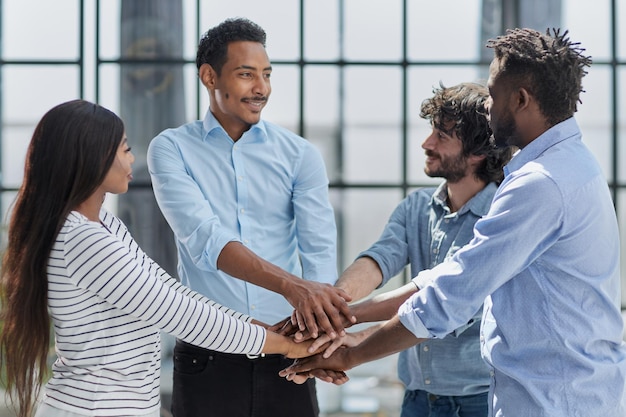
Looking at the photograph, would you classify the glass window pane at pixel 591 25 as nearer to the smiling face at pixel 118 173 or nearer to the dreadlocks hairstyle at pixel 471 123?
the dreadlocks hairstyle at pixel 471 123

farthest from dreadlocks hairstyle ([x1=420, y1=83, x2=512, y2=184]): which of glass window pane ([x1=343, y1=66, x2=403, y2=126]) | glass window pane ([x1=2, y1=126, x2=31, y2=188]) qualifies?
glass window pane ([x1=2, y1=126, x2=31, y2=188])

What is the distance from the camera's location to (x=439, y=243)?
8.09 ft

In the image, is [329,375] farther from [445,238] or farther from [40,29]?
[40,29]

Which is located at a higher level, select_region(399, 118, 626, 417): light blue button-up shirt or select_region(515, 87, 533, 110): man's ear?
select_region(515, 87, 533, 110): man's ear

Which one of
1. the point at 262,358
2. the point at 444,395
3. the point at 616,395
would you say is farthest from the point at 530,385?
the point at 262,358

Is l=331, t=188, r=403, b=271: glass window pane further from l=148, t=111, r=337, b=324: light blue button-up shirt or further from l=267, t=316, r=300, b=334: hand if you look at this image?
l=267, t=316, r=300, b=334: hand

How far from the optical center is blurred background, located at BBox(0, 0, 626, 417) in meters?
4.14

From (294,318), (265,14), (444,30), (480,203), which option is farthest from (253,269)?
(444,30)

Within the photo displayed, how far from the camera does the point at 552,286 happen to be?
5.79ft

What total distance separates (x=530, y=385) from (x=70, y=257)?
0.91m

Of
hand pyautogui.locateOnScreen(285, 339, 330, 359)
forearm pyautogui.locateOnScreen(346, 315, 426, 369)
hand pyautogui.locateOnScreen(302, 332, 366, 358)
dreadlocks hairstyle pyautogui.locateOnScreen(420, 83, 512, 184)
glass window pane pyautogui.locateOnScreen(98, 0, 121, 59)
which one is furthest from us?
glass window pane pyautogui.locateOnScreen(98, 0, 121, 59)

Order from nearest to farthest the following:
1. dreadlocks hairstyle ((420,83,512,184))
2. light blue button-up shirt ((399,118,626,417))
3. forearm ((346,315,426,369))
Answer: light blue button-up shirt ((399,118,626,417)) → forearm ((346,315,426,369)) → dreadlocks hairstyle ((420,83,512,184))

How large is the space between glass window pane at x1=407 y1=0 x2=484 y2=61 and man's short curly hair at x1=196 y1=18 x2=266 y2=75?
64.5 inches

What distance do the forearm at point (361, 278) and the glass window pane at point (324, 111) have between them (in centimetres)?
163
